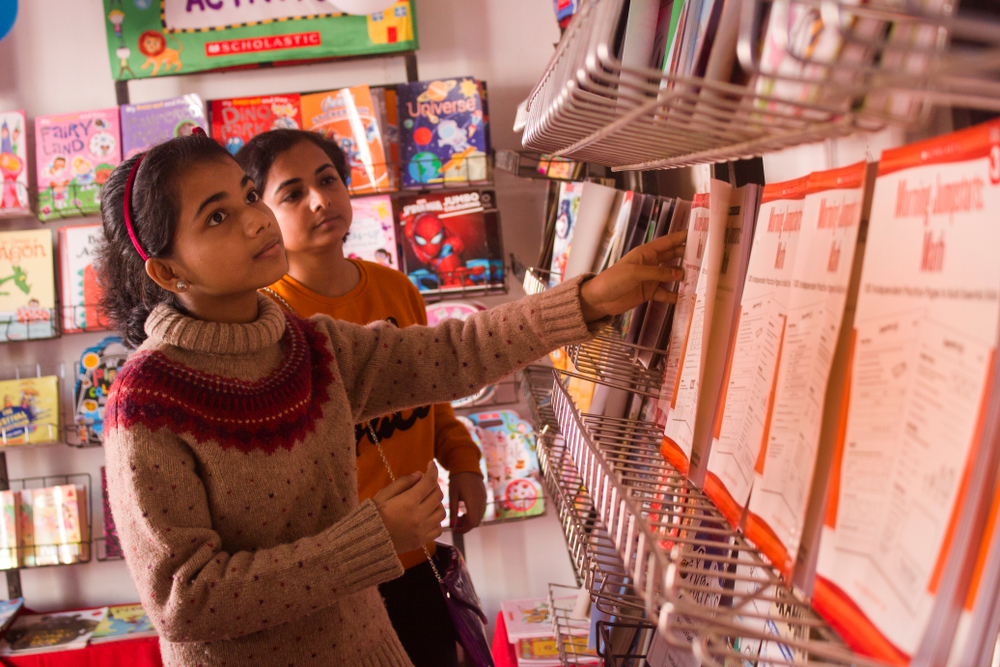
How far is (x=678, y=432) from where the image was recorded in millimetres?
837

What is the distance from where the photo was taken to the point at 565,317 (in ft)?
3.43

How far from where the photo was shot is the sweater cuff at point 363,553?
93cm

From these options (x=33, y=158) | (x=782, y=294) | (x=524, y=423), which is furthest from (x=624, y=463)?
(x=33, y=158)

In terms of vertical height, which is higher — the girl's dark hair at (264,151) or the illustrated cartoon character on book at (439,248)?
the girl's dark hair at (264,151)

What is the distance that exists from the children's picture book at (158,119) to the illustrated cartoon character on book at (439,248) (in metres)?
0.81

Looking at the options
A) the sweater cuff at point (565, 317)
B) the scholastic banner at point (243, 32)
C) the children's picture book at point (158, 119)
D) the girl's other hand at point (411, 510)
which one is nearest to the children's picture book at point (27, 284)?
the children's picture book at point (158, 119)

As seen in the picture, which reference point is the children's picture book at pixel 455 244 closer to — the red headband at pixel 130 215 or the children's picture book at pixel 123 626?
the red headband at pixel 130 215

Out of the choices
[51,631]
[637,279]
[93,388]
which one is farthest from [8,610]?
[637,279]

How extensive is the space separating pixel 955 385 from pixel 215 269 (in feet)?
3.20

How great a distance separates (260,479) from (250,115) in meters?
1.68

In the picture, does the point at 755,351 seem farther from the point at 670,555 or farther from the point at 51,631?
the point at 51,631

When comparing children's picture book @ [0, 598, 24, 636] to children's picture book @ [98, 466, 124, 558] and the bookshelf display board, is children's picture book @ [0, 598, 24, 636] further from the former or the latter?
the bookshelf display board

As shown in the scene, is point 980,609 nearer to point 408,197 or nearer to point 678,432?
point 678,432

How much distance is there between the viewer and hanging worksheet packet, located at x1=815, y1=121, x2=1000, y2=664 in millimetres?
392
